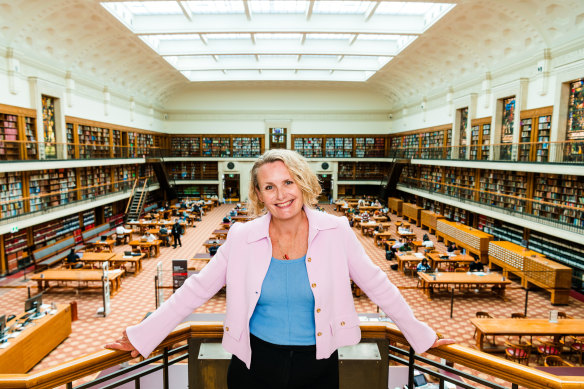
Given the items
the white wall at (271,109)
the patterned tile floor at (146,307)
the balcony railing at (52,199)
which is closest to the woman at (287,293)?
the patterned tile floor at (146,307)

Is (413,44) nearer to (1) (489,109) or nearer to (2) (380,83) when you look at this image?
(1) (489,109)

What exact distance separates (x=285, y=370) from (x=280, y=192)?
2.00ft

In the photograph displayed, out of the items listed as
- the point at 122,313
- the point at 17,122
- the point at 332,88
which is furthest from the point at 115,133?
the point at 332,88

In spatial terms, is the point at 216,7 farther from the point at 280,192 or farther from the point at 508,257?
the point at 280,192

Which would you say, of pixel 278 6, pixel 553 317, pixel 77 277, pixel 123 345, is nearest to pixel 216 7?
pixel 278 6

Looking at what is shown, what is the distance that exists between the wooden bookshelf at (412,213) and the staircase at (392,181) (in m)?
2.93

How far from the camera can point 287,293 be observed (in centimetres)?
123

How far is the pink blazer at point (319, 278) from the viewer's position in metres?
1.27

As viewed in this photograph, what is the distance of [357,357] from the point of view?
1.54m

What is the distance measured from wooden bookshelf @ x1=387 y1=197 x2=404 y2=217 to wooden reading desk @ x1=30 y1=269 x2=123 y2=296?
15.1 meters

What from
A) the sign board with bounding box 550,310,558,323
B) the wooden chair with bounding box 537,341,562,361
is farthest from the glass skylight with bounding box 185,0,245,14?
the wooden chair with bounding box 537,341,562,361

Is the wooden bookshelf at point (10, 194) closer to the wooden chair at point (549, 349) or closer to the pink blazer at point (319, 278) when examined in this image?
the pink blazer at point (319, 278)

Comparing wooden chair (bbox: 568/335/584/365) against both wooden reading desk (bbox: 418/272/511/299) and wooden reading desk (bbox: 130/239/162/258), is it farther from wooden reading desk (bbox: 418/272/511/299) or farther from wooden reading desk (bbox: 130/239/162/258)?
wooden reading desk (bbox: 130/239/162/258)

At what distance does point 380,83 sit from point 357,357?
23062mm
